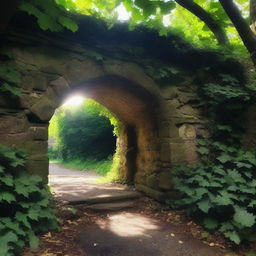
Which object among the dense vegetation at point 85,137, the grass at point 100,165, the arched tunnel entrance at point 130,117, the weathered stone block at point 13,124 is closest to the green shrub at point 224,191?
the arched tunnel entrance at point 130,117

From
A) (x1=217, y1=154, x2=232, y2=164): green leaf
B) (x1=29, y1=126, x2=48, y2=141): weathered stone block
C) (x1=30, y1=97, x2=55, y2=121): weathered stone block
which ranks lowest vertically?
(x1=217, y1=154, x2=232, y2=164): green leaf

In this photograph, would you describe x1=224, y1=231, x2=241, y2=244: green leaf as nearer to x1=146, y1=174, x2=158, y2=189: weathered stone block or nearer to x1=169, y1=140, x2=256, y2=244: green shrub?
x1=169, y1=140, x2=256, y2=244: green shrub

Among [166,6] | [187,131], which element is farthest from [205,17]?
[187,131]

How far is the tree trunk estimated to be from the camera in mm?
2892

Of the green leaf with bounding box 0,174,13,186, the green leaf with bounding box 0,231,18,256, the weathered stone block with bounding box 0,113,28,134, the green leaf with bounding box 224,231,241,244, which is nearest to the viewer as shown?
the green leaf with bounding box 0,231,18,256

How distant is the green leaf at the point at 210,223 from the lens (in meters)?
3.73

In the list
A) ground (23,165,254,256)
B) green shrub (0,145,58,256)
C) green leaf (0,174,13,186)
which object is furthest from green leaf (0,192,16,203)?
ground (23,165,254,256)

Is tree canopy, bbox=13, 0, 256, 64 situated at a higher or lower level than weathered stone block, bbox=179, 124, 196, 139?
higher

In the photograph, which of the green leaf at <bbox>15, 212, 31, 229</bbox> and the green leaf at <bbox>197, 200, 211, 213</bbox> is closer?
the green leaf at <bbox>15, 212, 31, 229</bbox>

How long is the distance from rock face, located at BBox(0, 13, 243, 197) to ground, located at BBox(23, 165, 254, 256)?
805mm

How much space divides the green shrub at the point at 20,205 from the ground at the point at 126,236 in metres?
0.15

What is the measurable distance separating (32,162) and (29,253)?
4.11ft

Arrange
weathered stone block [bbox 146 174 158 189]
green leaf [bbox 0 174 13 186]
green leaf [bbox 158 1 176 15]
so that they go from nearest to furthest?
green leaf [bbox 158 1 176 15] < green leaf [bbox 0 174 13 186] < weathered stone block [bbox 146 174 158 189]

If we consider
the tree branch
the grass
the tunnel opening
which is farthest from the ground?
the tunnel opening
